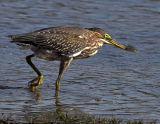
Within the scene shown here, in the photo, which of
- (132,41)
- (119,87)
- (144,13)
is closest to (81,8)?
(144,13)

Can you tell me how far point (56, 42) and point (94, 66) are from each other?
175 centimetres

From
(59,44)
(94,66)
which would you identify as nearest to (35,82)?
(59,44)

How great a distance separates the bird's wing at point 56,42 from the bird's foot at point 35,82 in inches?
23.6

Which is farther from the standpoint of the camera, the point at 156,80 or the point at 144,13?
the point at 144,13

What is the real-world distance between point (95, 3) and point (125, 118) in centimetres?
890

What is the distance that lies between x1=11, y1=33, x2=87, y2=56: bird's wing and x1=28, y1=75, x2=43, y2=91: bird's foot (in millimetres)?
600

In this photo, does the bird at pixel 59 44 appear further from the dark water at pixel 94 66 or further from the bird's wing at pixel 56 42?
the dark water at pixel 94 66

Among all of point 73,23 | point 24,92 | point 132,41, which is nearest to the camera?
point 24,92

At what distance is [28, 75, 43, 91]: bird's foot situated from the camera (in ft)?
31.6

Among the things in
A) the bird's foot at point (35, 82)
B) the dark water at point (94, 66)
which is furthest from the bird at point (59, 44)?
the dark water at point (94, 66)

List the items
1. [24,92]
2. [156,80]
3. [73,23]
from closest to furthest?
[24,92]
[156,80]
[73,23]

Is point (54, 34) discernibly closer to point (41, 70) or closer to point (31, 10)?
point (41, 70)

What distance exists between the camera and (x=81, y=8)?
15.9 meters

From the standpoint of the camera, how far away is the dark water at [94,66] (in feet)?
28.1
